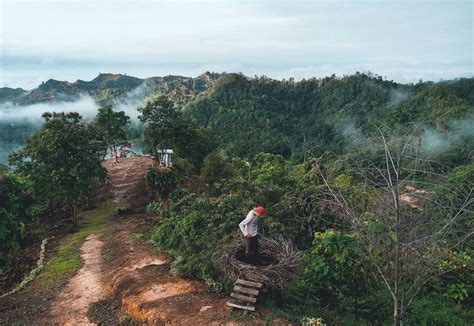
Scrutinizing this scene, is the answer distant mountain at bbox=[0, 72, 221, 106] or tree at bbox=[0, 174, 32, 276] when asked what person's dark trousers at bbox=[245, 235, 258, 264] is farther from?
distant mountain at bbox=[0, 72, 221, 106]

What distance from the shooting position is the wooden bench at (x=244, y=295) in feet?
32.7

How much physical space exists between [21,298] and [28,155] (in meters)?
9.72

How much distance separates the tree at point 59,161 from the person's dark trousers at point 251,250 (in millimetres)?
12802

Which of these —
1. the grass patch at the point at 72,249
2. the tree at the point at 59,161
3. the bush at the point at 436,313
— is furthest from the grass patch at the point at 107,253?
the bush at the point at 436,313

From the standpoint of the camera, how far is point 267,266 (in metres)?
10.7

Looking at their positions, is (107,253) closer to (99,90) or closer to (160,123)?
(160,123)

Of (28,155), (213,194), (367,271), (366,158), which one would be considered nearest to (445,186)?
(366,158)

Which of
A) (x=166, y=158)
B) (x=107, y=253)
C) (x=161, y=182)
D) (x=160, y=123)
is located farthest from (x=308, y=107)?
(x=107, y=253)

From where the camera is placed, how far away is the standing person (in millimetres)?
10516

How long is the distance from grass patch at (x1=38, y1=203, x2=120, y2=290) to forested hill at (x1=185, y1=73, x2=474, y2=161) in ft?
139

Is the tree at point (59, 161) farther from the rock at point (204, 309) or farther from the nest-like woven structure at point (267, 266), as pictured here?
the rock at point (204, 309)

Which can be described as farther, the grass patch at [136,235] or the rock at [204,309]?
the grass patch at [136,235]

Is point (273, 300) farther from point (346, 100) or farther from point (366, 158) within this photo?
point (346, 100)

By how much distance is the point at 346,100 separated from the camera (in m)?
112
